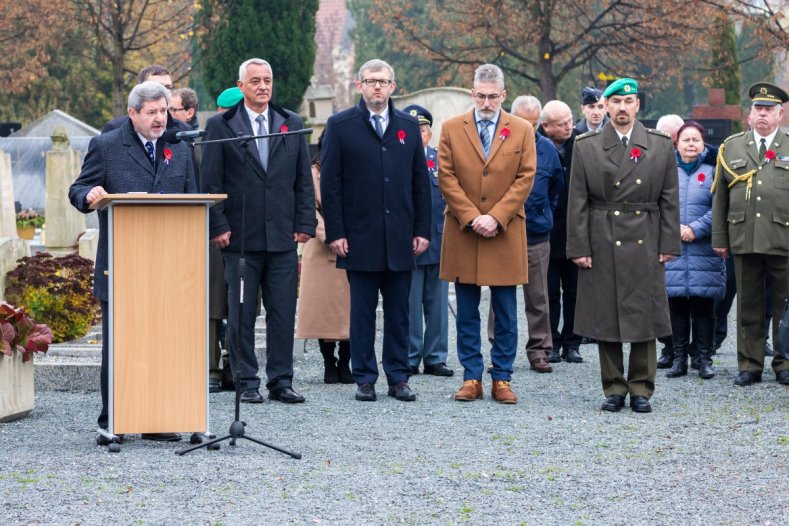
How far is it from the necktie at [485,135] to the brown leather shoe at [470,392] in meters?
1.50

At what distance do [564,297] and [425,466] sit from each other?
511cm

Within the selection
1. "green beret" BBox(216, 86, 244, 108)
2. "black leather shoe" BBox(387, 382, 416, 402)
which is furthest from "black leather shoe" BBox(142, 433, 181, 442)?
"green beret" BBox(216, 86, 244, 108)

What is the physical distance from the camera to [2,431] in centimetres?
841

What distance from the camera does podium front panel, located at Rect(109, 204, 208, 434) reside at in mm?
7527

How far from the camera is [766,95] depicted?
10438 mm

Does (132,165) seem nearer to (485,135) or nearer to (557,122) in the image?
(485,135)

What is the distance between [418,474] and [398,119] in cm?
318

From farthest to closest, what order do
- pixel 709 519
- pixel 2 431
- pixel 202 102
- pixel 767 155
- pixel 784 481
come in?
pixel 202 102, pixel 767 155, pixel 2 431, pixel 784 481, pixel 709 519

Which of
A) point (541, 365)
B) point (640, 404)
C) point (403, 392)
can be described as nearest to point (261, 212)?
point (403, 392)

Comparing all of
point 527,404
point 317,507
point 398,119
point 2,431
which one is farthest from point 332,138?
point 317,507

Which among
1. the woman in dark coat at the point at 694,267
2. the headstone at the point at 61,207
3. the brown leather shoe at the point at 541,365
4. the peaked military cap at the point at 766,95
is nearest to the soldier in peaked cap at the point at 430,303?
the brown leather shoe at the point at 541,365

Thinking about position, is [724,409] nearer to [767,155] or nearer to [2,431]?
[767,155]

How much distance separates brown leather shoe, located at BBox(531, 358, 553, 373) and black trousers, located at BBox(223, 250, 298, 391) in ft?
8.65

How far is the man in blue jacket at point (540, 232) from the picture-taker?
11312 millimetres
